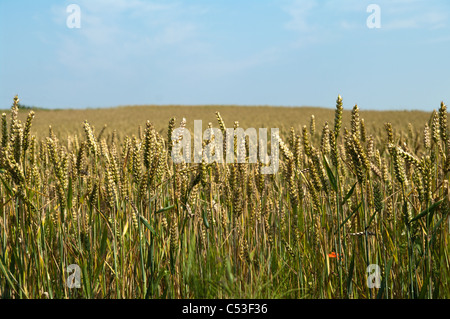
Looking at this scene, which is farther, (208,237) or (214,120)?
(214,120)

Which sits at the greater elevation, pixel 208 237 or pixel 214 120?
pixel 214 120

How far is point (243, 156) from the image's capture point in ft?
5.42

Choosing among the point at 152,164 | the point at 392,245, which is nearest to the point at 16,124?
the point at 152,164

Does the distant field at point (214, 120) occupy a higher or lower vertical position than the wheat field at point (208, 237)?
higher

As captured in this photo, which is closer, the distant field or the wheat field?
the wheat field

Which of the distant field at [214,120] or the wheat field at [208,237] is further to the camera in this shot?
the distant field at [214,120]

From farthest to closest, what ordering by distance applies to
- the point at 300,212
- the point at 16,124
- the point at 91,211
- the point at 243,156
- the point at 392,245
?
the point at 300,212 → the point at 91,211 → the point at 392,245 → the point at 243,156 → the point at 16,124

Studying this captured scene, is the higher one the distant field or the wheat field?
the distant field

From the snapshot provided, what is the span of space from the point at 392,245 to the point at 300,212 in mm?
620
